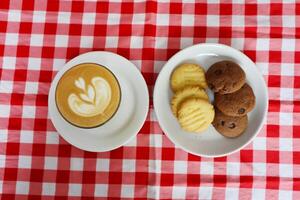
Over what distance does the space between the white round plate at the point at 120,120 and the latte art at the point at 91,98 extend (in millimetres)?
118

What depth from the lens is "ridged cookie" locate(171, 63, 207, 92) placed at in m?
1.04

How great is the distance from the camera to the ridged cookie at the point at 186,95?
1.03 metres

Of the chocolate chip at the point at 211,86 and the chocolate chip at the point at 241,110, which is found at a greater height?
the chocolate chip at the point at 211,86

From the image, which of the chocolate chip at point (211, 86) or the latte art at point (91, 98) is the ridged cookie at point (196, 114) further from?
the latte art at point (91, 98)

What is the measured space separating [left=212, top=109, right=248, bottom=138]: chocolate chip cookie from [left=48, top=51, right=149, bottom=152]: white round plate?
17 cm

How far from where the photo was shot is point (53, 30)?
44.4 inches

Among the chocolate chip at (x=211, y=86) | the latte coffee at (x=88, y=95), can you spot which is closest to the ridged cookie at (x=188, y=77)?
the chocolate chip at (x=211, y=86)

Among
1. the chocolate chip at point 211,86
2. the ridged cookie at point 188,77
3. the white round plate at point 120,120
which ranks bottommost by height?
the white round plate at point 120,120

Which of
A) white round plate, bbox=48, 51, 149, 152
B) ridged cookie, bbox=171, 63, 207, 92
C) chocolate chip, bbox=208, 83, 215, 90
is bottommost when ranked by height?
white round plate, bbox=48, 51, 149, 152

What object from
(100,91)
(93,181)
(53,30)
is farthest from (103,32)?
(93,181)

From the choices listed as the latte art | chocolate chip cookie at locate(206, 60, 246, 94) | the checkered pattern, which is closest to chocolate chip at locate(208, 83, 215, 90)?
chocolate chip cookie at locate(206, 60, 246, 94)

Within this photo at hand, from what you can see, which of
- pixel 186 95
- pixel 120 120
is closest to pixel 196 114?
pixel 186 95

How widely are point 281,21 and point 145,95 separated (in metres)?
0.39

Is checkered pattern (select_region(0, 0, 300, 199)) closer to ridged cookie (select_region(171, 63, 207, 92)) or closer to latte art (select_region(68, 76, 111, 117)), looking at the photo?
ridged cookie (select_region(171, 63, 207, 92))
